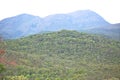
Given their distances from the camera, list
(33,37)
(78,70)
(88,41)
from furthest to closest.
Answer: (33,37)
(88,41)
(78,70)

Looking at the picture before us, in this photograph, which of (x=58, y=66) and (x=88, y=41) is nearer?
(x=58, y=66)

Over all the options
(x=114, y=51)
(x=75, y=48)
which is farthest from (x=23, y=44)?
(x=114, y=51)

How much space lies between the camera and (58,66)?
100m

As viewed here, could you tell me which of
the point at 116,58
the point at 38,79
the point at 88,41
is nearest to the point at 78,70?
the point at 38,79

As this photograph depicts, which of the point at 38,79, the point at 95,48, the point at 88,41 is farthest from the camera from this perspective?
the point at 88,41

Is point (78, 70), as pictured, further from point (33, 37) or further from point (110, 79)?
point (33, 37)

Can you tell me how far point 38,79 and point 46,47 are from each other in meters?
53.6

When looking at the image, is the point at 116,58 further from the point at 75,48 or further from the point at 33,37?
the point at 33,37

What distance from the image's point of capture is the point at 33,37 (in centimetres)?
15300

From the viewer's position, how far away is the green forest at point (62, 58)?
281ft

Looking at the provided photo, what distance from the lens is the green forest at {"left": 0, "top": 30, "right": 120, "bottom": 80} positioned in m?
85.6

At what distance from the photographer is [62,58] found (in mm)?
120688

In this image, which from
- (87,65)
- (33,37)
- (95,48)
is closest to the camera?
(87,65)

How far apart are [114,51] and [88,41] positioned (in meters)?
15.5
